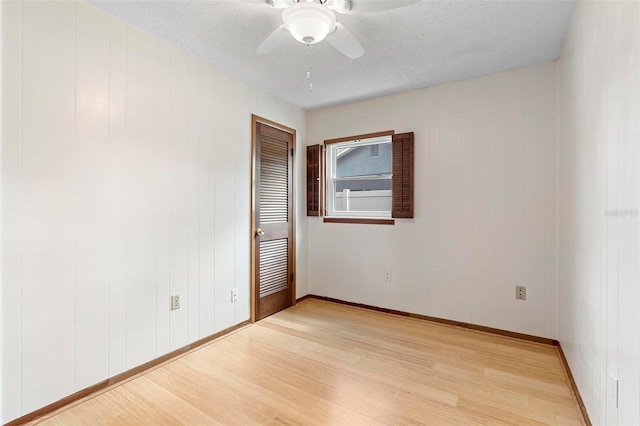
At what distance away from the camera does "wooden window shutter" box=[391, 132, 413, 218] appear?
10.9ft

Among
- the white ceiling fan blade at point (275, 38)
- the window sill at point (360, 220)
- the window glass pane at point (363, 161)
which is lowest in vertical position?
the window sill at point (360, 220)

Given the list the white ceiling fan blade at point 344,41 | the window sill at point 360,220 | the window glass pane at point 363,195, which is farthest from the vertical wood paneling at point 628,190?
the window glass pane at point 363,195

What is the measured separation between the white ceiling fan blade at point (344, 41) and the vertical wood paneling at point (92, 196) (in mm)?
1529

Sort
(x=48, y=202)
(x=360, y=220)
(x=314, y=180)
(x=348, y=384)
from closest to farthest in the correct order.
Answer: (x=48, y=202)
(x=348, y=384)
(x=360, y=220)
(x=314, y=180)

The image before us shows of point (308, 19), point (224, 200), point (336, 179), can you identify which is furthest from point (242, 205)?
point (308, 19)

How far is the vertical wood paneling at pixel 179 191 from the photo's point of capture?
97.7 inches

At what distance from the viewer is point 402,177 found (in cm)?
338

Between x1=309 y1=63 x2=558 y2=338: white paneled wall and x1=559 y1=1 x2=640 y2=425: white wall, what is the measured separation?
0.51m

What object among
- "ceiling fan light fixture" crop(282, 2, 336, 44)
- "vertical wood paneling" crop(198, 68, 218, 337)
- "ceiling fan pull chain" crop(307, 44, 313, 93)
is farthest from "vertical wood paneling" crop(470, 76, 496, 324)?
"vertical wood paneling" crop(198, 68, 218, 337)

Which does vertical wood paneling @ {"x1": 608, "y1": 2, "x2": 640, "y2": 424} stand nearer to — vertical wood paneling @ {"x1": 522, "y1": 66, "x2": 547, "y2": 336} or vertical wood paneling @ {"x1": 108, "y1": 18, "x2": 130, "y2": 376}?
vertical wood paneling @ {"x1": 522, "y1": 66, "x2": 547, "y2": 336}

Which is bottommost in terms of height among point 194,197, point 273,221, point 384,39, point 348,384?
point 348,384

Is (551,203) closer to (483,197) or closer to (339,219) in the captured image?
(483,197)

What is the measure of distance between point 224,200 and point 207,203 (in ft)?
0.64

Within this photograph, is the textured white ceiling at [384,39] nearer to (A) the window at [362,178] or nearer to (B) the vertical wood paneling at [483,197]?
(B) the vertical wood paneling at [483,197]
